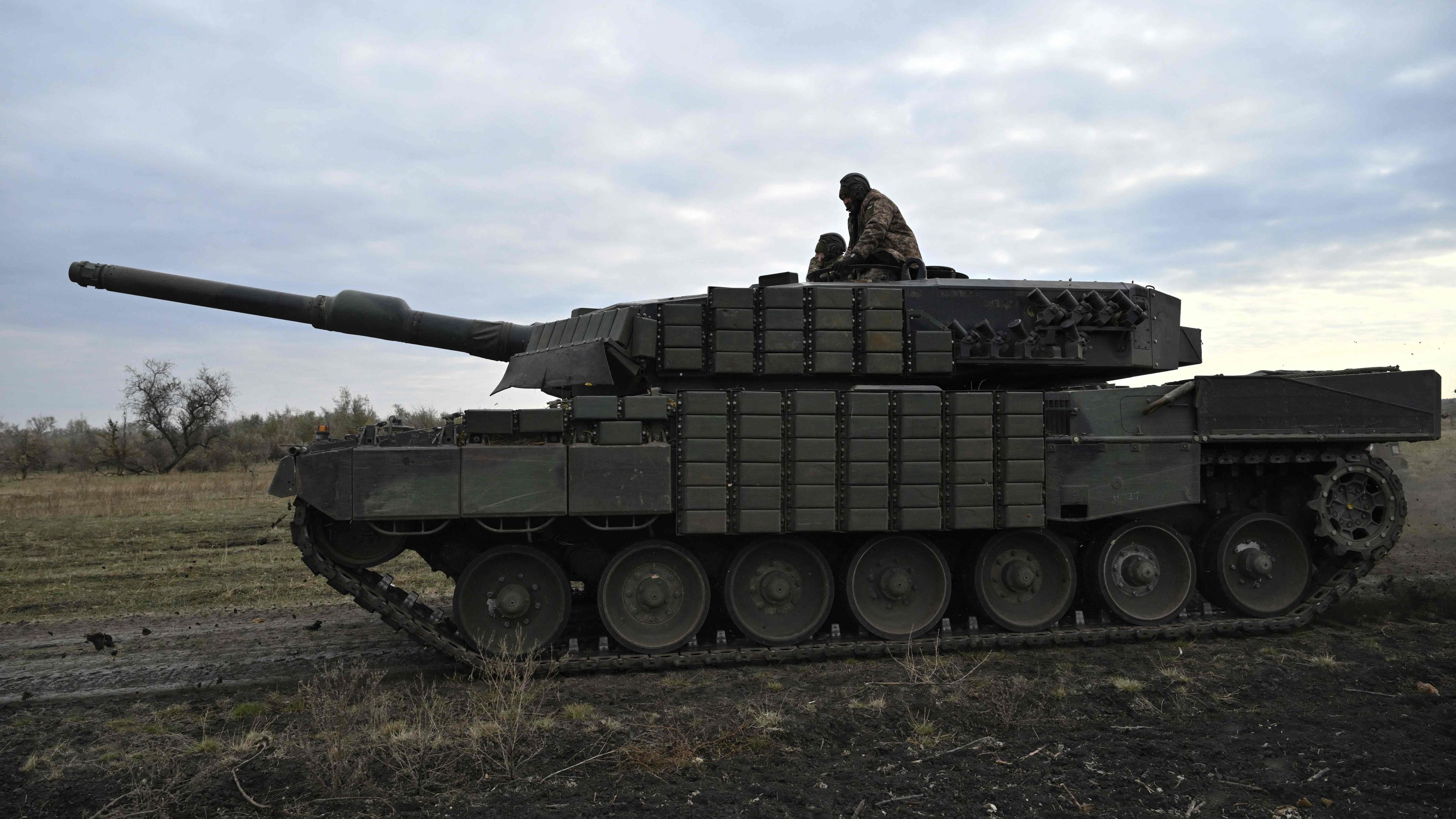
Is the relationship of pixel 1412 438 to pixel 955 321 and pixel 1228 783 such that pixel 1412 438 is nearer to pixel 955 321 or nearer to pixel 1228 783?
pixel 955 321

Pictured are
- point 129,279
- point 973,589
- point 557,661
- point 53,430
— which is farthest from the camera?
point 53,430

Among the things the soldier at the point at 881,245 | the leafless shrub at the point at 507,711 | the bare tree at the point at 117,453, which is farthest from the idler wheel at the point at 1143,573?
the bare tree at the point at 117,453

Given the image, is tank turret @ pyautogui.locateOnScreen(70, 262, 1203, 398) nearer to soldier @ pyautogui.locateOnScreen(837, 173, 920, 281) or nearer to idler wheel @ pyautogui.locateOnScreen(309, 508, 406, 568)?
soldier @ pyautogui.locateOnScreen(837, 173, 920, 281)

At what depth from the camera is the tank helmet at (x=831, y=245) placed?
11.5 metres

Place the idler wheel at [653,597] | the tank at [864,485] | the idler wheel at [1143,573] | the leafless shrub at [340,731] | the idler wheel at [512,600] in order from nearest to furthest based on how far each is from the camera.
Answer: the leafless shrub at [340,731], the tank at [864,485], the idler wheel at [512,600], the idler wheel at [653,597], the idler wheel at [1143,573]

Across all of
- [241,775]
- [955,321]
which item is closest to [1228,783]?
[955,321]

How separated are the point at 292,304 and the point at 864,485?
21.3 ft

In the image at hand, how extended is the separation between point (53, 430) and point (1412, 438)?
71838 millimetres

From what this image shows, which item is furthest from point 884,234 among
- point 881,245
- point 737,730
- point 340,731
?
point 340,731

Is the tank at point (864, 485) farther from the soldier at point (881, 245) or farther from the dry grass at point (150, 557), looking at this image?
the dry grass at point (150, 557)

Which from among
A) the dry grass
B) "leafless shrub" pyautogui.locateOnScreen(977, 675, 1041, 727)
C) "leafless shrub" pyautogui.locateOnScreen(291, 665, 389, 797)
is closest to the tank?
"leafless shrub" pyautogui.locateOnScreen(291, 665, 389, 797)

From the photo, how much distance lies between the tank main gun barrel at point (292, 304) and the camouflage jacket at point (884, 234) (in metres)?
3.80

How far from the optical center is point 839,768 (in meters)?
5.57

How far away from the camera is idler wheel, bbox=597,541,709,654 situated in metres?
8.35
